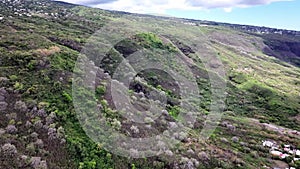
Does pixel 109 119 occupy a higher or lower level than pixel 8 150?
lower

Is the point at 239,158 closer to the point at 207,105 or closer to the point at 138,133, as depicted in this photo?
the point at 138,133

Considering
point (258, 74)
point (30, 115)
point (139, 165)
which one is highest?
point (30, 115)

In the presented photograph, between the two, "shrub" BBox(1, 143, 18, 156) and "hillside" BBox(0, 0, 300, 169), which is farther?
"hillside" BBox(0, 0, 300, 169)

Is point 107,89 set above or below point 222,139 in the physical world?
above

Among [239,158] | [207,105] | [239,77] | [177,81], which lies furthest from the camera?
[239,77]

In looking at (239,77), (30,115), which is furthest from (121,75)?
(239,77)

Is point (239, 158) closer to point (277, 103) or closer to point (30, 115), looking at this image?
point (30, 115)

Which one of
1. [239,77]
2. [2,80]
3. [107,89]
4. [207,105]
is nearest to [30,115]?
[2,80]

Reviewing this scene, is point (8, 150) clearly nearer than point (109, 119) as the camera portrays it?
Yes

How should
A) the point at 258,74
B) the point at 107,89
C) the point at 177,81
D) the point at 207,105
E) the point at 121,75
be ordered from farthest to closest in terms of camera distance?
the point at 258,74 → the point at 177,81 → the point at 207,105 → the point at 121,75 → the point at 107,89

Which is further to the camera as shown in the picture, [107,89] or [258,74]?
[258,74]

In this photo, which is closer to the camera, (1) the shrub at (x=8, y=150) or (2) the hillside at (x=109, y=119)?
(1) the shrub at (x=8, y=150)
